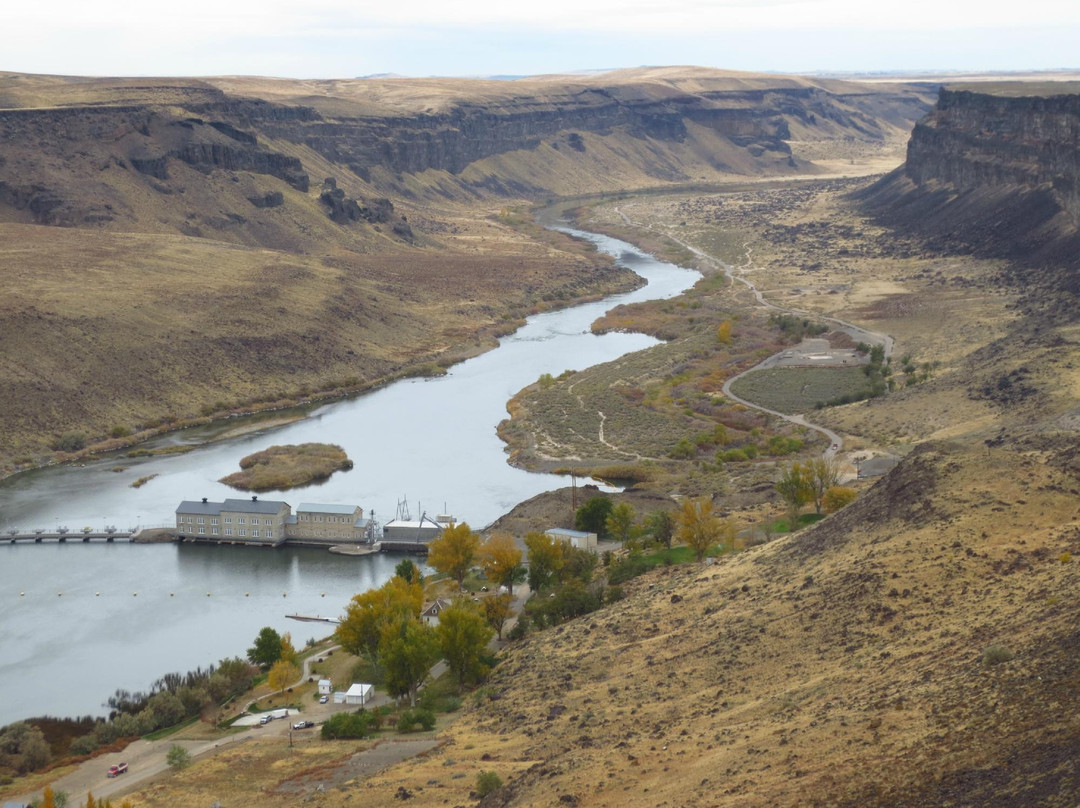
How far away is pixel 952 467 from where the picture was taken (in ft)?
135

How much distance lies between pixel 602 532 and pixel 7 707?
24.8 metres

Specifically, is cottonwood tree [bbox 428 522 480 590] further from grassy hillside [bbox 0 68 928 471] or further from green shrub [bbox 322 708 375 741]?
grassy hillside [bbox 0 68 928 471]

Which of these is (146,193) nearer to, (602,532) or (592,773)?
(602,532)

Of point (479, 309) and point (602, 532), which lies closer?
point (602, 532)

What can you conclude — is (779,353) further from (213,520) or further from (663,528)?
(213,520)

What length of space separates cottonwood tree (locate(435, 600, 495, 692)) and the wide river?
357 inches

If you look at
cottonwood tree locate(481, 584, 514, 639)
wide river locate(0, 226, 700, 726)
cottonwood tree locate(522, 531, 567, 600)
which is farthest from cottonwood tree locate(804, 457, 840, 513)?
wide river locate(0, 226, 700, 726)

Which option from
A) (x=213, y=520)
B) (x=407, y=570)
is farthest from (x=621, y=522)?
(x=213, y=520)

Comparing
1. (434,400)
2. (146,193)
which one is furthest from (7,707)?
(146,193)

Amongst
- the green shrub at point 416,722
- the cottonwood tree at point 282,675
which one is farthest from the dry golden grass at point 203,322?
the green shrub at point 416,722

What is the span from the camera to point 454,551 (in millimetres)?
52594

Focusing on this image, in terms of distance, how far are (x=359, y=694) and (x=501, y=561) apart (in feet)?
32.7

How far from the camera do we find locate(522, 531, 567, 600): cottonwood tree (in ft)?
167

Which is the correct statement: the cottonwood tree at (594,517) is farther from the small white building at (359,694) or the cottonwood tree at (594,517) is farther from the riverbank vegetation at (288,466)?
the riverbank vegetation at (288,466)
